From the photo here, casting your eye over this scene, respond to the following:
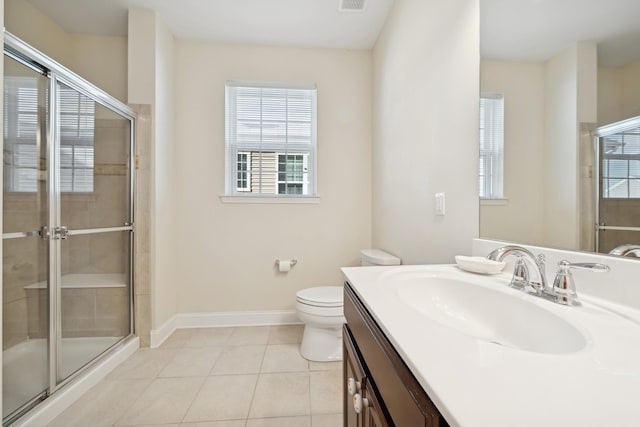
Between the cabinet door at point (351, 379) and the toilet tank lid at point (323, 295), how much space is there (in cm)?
72

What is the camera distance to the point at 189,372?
5.13 ft

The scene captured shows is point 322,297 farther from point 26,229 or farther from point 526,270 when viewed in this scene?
point 26,229

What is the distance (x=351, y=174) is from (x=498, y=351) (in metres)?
2.01

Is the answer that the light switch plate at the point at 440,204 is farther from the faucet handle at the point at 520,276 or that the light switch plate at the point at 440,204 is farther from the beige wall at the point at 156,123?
the beige wall at the point at 156,123

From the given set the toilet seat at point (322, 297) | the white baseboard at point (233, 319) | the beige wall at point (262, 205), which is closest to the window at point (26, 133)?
the beige wall at point (262, 205)

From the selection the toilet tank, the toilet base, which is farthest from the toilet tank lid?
the toilet tank

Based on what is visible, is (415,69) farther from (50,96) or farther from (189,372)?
(189,372)

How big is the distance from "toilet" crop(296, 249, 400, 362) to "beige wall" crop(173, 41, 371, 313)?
1.78 feet

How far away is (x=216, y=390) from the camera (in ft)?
4.61

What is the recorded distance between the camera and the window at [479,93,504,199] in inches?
37.2

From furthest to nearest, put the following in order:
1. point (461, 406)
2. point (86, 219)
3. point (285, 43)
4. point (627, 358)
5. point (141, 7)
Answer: point (285, 43) < point (141, 7) < point (86, 219) < point (627, 358) < point (461, 406)

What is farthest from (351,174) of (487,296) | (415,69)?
(487,296)

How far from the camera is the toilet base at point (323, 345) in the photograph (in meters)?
1.67

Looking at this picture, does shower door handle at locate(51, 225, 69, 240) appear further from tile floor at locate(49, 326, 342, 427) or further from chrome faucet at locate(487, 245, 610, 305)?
chrome faucet at locate(487, 245, 610, 305)
